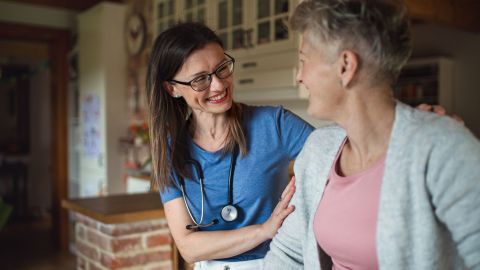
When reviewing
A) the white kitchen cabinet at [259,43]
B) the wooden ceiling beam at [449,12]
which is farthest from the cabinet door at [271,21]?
the wooden ceiling beam at [449,12]

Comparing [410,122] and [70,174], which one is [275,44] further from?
[70,174]

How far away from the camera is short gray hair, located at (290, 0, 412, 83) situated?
0.87 metres

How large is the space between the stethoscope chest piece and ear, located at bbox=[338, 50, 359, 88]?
21.5 inches

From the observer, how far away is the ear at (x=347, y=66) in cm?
88

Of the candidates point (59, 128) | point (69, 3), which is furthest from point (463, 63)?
point (59, 128)

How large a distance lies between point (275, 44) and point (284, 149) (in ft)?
4.86

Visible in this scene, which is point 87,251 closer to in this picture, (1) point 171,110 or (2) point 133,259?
(2) point 133,259

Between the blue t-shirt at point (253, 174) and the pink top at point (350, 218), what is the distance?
0.32m

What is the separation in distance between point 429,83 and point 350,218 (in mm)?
4971

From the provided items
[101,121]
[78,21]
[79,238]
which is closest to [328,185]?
[79,238]

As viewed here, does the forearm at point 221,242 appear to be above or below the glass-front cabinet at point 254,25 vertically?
below

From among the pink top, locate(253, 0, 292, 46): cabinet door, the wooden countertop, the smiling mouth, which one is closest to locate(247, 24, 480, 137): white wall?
locate(253, 0, 292, 46): cabinet door

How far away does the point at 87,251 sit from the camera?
2.04 metres

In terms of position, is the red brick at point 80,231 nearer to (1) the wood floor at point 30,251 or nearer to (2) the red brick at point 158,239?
(2) the red brick at point 158,239
